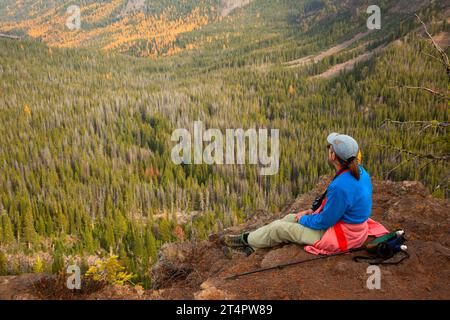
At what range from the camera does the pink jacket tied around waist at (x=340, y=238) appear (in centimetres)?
775

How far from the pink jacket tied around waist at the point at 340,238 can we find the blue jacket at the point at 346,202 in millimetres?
151

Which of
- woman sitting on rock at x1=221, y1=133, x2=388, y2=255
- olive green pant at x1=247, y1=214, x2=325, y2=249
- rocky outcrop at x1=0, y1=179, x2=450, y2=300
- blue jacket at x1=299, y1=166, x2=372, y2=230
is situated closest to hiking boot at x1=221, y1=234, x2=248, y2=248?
olive green pant at x1=247, y1=214, x2=325, y2=249

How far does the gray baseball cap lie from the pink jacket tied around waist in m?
1.41

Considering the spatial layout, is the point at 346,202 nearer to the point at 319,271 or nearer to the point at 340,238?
the point at 340,238

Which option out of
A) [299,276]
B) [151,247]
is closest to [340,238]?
[299,276]

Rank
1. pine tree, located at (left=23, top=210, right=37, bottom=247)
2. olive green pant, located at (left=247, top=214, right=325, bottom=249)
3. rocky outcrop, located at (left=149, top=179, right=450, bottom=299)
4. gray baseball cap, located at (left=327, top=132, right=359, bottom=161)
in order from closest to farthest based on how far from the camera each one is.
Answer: rocky outcrop, located at (left=149, top=179, right=450, bottom=299), gray baseball cap, located at (left=327, top=132, right=359, bottom=161), olive green pant, located at (left=247, top=214, right=325, bottom=249), pine tree, located at (left=23, top=210, right=37, bottom=247)

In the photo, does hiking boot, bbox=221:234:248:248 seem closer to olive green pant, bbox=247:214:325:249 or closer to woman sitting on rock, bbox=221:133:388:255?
olive green pant, bbox=247:214:325:249

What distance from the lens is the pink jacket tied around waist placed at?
25.4 ft

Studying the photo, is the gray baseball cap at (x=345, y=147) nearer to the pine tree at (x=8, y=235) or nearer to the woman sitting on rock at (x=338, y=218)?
the woman sitting on rock at (x=338, y=218)

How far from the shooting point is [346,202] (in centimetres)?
729

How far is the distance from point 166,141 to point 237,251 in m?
27.4

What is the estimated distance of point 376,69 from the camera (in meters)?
45.4
